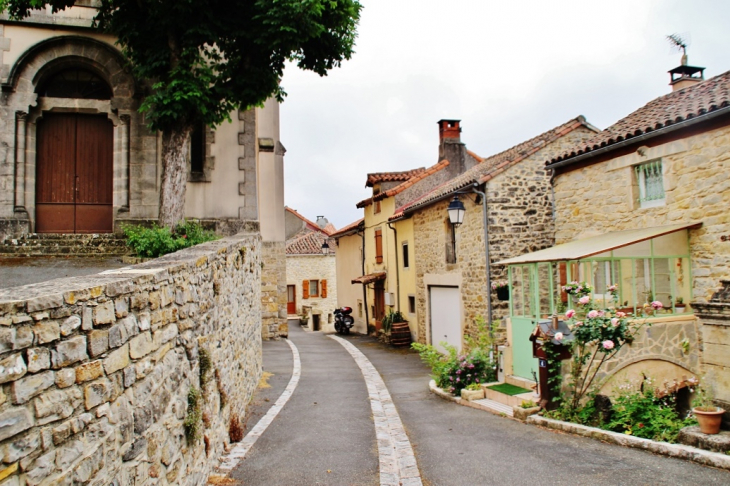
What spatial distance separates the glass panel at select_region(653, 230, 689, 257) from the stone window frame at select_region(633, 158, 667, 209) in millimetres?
718

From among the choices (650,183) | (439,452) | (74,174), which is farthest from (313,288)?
(439,452)

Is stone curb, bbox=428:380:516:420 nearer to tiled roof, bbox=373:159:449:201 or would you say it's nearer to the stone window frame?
the stone window frame

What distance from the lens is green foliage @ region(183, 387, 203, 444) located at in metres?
4.53

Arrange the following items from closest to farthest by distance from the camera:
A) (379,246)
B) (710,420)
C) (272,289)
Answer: (710,420), (272,289), (379,246)

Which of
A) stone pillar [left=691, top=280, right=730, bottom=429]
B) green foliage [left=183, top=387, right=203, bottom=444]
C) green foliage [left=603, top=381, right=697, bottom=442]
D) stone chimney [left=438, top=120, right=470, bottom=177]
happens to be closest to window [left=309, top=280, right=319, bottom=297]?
stone chimney [left=438, top=120, right=470, bottom=177]

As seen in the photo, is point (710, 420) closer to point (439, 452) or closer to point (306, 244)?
point (439, 452)

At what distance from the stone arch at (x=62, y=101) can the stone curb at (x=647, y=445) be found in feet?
29.2

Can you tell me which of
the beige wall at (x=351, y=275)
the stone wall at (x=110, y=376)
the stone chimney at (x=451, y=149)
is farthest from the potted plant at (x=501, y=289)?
the beige wall at (x=351, y=275)

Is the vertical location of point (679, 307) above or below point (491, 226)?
below

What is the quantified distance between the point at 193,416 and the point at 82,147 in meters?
8.77

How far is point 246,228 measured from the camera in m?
12.4

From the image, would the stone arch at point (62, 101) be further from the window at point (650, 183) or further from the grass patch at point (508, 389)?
the window at point (650, 183)

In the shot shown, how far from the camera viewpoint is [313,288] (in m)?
38.0

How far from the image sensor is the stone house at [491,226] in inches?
579
